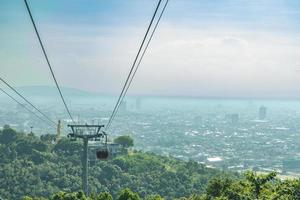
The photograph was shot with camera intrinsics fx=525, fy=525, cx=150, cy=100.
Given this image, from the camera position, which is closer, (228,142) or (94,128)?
(94,128)

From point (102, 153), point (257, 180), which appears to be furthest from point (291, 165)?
point (257, 180)

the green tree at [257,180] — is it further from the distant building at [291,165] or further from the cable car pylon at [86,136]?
the distant building at [291,165]

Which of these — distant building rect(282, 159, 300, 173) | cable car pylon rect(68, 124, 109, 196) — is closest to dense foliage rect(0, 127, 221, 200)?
cable car pylon rect(68, 124, 109, 196)

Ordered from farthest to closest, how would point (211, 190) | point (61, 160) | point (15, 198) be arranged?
1. point (61, 160)
2. point (15, 198)
3. point (211, 190)

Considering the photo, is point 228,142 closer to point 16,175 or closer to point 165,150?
point 165,150

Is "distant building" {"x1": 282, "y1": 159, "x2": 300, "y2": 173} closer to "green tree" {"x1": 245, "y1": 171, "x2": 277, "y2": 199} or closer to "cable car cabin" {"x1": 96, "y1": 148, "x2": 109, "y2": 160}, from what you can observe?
"cable car cabin" {"x1": 96, "y1": 148, "x2": 109, "y2": 160}

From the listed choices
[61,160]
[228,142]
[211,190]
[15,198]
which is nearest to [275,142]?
[228,142]

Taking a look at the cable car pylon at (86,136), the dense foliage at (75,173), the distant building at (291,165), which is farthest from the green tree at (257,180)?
the distant building at (291,165)

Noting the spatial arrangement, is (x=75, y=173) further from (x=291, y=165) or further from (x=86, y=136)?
(x=291, y=165)

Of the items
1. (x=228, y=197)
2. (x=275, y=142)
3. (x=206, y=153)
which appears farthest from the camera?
(x=275, y=142)

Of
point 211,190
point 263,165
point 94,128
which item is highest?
point 94,128
